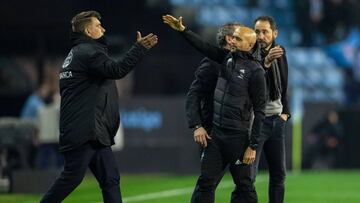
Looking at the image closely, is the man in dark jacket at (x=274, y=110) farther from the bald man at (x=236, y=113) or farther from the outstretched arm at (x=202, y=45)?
the bald man at (x=236, y=113)

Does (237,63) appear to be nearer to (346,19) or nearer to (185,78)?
(185,78)

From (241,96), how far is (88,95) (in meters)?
1.41

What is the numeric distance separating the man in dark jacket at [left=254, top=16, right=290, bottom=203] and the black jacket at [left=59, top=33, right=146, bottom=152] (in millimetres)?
1758

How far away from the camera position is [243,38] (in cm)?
1001

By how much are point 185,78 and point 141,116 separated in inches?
88.3

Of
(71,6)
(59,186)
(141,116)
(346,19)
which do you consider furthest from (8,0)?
(59,186)

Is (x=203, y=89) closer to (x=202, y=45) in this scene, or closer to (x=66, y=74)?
(x=202, y=45)

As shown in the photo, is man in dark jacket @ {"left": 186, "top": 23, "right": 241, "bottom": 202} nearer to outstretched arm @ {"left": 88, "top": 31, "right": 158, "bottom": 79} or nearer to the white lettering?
outstretched arm @ {"left": 88, "top": 31, "right": 158, "bottom": 79}

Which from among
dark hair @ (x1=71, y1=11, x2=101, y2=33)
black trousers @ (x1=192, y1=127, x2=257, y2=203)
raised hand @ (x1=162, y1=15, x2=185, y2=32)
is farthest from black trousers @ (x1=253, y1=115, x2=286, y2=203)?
dark hair @ (x1=71, y1=11, x2=101, y2=33)

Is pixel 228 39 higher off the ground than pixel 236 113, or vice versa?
pixel 228 39

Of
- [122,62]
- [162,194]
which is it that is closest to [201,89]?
[122,62]

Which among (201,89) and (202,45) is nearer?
(202,45)

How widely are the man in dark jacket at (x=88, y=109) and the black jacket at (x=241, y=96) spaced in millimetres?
804

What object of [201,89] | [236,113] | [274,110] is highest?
[201,89]
